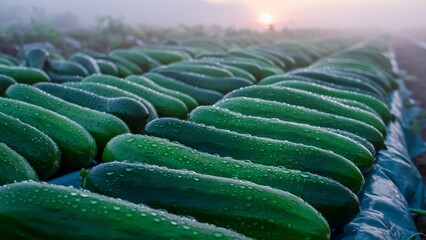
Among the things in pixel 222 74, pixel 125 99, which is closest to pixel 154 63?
pixel 222 74

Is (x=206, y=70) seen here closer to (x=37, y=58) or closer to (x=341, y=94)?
(x=341, y=94)

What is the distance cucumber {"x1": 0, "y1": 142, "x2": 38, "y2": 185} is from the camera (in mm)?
2242

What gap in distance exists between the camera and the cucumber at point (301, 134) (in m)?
2.97

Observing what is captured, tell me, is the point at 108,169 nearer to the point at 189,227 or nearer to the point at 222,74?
the point at 189,227

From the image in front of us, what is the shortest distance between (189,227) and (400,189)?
2.53 m

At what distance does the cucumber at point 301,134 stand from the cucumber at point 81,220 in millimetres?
1436

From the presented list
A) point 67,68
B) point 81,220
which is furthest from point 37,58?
point 81,220

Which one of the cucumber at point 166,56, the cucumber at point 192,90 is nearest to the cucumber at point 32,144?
the cucumber at point 192,90

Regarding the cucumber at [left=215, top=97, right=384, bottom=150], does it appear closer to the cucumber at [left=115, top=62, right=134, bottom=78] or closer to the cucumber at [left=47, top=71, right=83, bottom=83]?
the cucumber at [left=47, top=71, right=83, bottom=83]

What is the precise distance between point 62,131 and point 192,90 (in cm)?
174

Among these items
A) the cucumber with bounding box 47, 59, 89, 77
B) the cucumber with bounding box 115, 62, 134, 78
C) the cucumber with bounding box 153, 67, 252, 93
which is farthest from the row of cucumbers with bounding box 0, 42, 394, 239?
the cucumber with bounding box 115, 62, 134, 78

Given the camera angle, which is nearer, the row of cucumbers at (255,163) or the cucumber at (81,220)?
the cucumber at (81,220)

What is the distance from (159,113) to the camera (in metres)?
A: 3.89

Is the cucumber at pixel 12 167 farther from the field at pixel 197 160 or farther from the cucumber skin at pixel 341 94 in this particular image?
the cucumber skin at pixel 341 94
